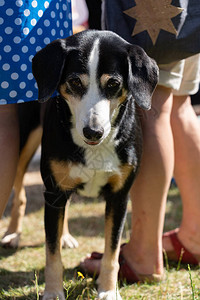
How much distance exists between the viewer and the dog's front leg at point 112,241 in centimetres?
230

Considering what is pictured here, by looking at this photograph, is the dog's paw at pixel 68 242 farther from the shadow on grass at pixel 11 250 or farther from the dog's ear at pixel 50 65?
the dog's ear at pixel 50 65

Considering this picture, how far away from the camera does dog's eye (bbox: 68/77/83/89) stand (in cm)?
197

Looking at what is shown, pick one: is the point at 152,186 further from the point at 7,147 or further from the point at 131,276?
the point at 7,147

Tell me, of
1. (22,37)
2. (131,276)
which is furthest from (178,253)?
(22,37)

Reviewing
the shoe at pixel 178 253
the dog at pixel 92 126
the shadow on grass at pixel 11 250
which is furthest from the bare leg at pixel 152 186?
the shadow on grass at pixel 11 250

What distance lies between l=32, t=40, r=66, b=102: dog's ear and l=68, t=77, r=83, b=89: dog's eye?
0.17 feet

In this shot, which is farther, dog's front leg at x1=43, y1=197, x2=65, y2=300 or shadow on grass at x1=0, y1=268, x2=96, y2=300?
shadow on grass at x1=0, y1=268, x2=96, y2=300

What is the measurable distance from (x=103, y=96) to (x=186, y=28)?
573 millimetres

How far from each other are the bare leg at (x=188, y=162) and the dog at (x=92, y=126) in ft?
1.25

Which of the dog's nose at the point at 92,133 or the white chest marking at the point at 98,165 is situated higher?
the dog's nose at the point at 92,133

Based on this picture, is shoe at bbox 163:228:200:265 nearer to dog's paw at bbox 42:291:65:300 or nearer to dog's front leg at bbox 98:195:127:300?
dog's front leg at bbox 98:195:127:300

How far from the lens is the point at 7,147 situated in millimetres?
2311

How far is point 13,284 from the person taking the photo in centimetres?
255

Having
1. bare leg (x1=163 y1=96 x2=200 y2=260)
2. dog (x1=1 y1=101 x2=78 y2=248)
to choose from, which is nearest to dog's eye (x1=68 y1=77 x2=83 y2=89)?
dog (x1=1 y1=101 x2=78 y2=248)
